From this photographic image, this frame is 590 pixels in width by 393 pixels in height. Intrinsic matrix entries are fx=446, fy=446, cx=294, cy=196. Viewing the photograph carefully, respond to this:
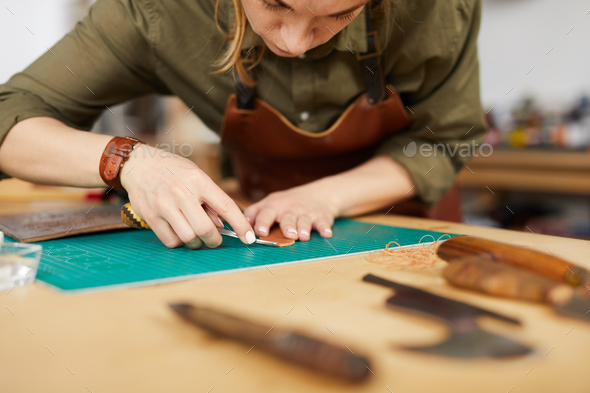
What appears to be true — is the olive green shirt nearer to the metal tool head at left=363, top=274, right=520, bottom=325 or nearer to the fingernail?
the fingernail

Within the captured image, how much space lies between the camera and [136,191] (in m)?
0.66

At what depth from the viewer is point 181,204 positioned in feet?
2.01

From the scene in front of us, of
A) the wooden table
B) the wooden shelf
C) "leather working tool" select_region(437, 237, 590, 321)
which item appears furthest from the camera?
the wooden shelf

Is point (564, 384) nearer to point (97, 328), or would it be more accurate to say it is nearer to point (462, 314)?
point (462, 314)

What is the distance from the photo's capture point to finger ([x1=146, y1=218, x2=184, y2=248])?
2.09ft

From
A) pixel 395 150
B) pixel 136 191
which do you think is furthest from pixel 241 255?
pixel 395 150

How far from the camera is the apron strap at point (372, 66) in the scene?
0.90m

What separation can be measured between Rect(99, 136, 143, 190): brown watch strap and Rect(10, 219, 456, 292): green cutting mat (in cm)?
10

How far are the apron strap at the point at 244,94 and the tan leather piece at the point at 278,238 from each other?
13.0 inches

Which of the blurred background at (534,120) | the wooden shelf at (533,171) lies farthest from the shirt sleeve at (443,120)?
the blurred background at (534,120)

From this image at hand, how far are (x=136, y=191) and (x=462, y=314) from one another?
0.48m

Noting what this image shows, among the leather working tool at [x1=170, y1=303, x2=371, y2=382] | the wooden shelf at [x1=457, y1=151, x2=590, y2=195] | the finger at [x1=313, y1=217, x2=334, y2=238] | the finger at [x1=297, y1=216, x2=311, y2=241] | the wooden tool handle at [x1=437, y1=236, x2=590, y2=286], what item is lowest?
the wooden shelf at [x1=457, y1=151, x2=590, y2=195]

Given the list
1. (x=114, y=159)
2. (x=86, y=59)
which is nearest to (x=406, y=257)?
(x=114, y=159)

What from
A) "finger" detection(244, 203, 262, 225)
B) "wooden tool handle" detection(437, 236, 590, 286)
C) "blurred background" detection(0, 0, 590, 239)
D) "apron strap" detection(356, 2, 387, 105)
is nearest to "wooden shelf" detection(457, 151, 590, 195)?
"blurred background" detection(0, 0, 590, 239)
